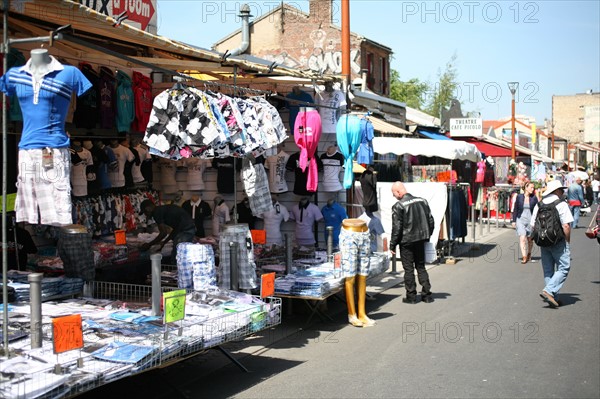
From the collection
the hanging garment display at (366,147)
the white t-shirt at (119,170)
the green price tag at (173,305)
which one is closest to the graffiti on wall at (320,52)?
the hanging garment display at (366,147)

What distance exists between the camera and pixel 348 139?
38.5 ft

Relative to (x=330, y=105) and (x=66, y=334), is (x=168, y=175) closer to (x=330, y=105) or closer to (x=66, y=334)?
(x=330, y=105)

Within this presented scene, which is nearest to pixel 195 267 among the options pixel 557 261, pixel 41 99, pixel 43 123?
pixel 43 123

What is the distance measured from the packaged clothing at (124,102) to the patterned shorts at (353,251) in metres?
3.83

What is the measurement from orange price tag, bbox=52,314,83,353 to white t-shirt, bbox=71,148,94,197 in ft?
17.6

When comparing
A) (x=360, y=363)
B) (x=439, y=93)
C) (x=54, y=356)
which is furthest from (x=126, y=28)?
(x=439, y=93)

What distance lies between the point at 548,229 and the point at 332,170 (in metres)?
3.65

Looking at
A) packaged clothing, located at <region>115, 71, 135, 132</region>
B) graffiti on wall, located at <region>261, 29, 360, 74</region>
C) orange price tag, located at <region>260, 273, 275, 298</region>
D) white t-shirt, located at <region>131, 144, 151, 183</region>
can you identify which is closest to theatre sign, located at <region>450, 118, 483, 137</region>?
graffiti on wall, located at <region>261, 29, 360, 74</region>

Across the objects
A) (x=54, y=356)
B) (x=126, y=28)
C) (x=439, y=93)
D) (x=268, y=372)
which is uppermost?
(x=439, y=93)

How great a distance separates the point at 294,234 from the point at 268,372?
4.88m

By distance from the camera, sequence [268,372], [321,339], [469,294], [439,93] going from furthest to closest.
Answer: [439,93] → [469,294] → [321,339] → [268,372]

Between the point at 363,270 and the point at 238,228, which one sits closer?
the point at 238,228

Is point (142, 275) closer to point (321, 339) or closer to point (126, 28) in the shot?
point (321, 339)

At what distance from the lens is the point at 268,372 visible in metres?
7.77
